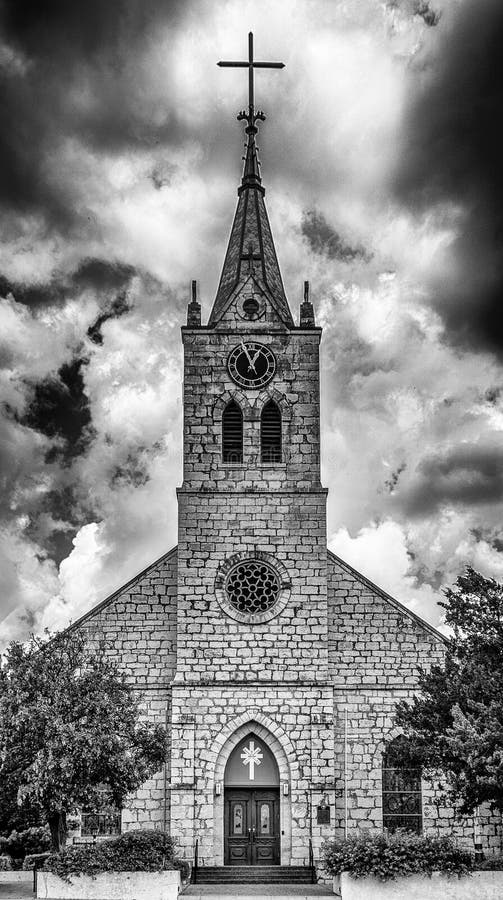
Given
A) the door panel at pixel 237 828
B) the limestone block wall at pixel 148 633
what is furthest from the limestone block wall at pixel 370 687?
the limestone block wall at pixel 148 633

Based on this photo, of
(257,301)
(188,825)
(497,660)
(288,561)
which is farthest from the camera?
(257,301)

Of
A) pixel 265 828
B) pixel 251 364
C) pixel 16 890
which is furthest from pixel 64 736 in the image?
pixel 251 364

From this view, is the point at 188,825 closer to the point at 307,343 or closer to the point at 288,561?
the point at 288,561

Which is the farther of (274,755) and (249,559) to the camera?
(249,559)

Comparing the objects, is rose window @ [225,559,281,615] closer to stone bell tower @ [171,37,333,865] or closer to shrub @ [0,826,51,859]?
stone bell tower @ [171,37,333,865]

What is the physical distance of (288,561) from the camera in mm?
34469

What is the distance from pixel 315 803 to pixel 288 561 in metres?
7.49

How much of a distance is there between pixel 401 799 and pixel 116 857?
10645 mm

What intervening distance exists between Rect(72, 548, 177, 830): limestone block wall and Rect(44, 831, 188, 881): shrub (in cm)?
581

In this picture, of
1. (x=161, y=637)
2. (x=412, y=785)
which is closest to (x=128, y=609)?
(x=161, y=637)

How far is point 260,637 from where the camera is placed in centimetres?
3372

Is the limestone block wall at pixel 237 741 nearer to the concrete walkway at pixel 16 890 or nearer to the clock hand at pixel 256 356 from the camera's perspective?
the concrete walkway at pixel 16 890

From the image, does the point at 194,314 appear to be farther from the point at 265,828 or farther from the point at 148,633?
the point at 265,828

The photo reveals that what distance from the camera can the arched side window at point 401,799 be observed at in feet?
109
